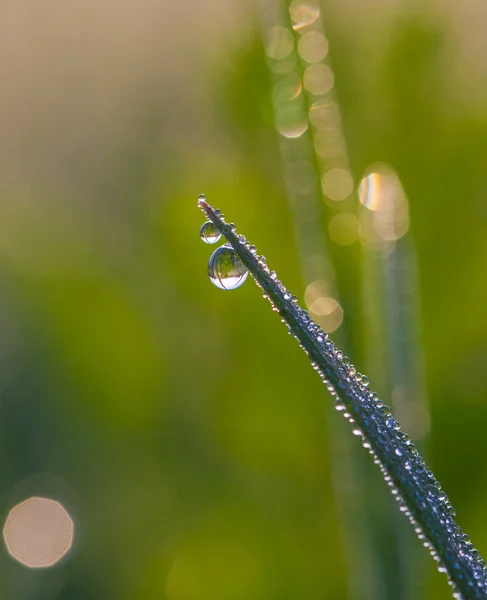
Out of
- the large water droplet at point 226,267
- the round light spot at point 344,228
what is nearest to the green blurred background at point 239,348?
the round light spot at point 344,228

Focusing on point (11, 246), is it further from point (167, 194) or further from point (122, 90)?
point (122, 90)

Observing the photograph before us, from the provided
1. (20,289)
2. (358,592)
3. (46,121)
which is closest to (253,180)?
(20,289)

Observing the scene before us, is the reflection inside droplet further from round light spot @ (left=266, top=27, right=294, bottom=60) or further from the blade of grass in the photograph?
the blade of grass

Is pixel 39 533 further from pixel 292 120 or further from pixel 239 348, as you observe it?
pixel 292 120

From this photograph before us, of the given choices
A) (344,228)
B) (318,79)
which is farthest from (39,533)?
(318,79)

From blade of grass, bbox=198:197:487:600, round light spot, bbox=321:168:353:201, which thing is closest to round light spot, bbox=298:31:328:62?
round light spot, bbox=321:168:353:201
